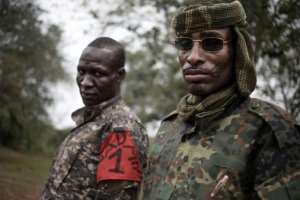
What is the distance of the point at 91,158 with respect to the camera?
305 cm

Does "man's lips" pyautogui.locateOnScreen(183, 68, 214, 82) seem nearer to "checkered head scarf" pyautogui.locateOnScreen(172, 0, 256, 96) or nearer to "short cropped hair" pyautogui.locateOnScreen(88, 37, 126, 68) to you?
"checkered head scarf" pyautogui.locateOnScreen(172, 0, 256, 96)

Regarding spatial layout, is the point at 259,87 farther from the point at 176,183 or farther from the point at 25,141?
the point at 25,141

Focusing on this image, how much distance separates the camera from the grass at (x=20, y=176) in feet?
34.5

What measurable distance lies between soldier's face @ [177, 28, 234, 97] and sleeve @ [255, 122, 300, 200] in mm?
387

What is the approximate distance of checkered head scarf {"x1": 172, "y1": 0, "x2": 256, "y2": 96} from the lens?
2086mm

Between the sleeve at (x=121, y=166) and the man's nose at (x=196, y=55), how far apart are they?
2.92 ft

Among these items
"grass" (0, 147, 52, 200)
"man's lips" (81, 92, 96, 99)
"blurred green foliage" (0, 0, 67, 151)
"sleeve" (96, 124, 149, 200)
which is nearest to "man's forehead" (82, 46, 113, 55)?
"man's lips" (81, 92, 96, 99)

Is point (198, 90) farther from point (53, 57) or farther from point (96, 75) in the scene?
point (53, 57)

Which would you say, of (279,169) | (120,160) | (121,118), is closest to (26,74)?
(121,118)

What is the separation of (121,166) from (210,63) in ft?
3.41

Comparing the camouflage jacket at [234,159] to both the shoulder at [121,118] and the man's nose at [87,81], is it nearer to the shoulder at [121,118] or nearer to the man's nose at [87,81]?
the shoulder at [121,118]

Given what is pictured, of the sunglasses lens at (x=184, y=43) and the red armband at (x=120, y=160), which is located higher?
the sunglasses lens at (x=184, y=43)

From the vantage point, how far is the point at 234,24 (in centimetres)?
212

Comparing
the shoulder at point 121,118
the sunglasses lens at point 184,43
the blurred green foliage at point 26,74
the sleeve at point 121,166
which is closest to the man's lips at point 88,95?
the shoulder at point 121,118
